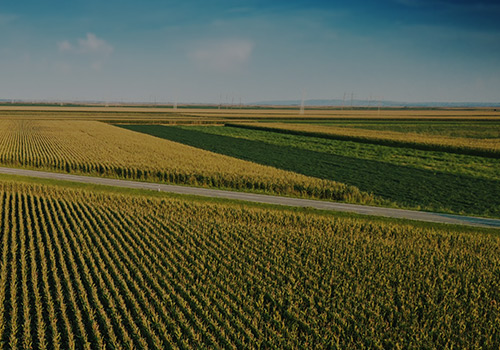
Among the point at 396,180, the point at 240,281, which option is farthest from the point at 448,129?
the point at 240,281

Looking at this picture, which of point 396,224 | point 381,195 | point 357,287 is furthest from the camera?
point 381,195

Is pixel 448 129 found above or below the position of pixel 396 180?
above

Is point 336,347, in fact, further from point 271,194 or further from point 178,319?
point 271,194

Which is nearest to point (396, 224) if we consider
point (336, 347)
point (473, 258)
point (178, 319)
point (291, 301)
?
point (473, 258)

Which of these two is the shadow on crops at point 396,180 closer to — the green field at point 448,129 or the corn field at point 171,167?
the corn field at point 171,167

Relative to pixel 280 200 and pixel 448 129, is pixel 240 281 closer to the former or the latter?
pixel 280 200

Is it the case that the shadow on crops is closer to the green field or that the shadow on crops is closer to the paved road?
the paved road
